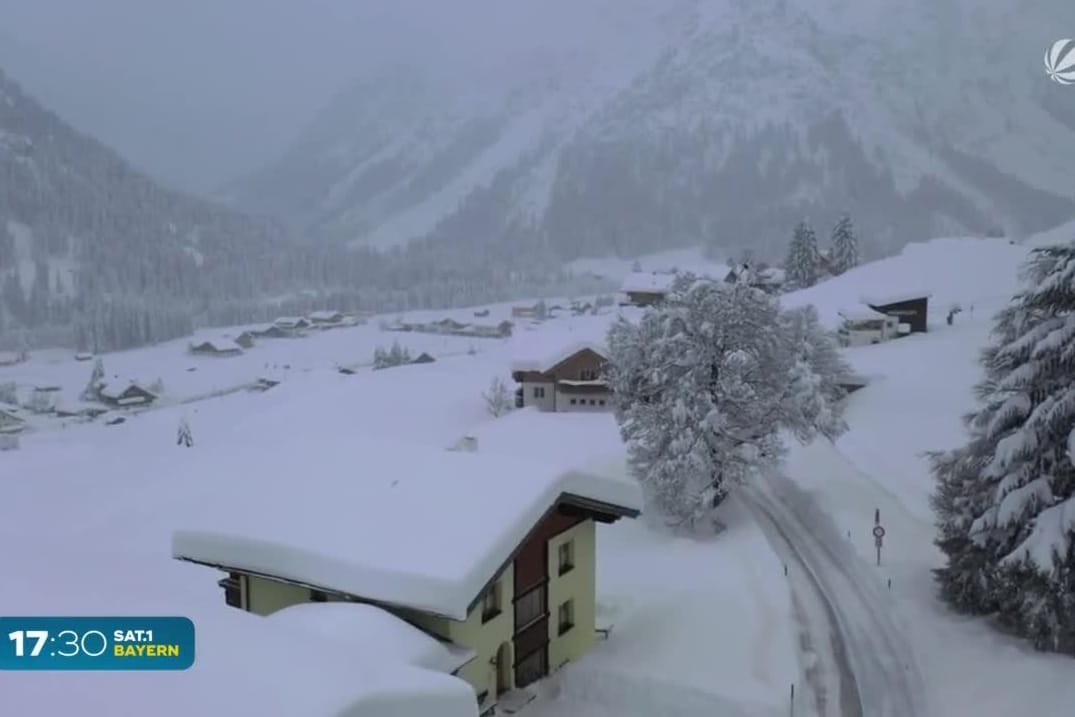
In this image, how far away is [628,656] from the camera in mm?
22031

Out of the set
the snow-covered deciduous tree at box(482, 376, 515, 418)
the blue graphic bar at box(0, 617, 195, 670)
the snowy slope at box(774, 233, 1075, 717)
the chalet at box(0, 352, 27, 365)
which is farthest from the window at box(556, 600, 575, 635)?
the chalet at box(0, 352, 27, 365)

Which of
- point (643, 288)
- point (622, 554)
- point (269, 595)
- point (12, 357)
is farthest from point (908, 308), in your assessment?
point (12, 357)

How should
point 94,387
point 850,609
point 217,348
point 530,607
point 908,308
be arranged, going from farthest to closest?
point 217,348, point 94,387, point 908,308, point 850,609, point 530,607

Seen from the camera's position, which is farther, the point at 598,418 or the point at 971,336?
the point at 971,336

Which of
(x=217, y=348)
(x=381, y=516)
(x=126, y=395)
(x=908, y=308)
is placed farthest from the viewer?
(x=217, y=348)

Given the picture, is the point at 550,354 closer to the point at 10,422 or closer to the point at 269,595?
the point at 269,595

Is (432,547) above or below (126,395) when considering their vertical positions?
above

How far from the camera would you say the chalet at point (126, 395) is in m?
128

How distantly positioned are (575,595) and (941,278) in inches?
3827

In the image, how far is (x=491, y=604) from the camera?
1936cm

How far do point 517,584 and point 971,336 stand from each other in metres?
62.3

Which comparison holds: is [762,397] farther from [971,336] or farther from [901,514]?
[971,336]

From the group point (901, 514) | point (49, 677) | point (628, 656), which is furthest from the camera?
point (901, 514)

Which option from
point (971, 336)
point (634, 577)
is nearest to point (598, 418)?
point (634, 577)
